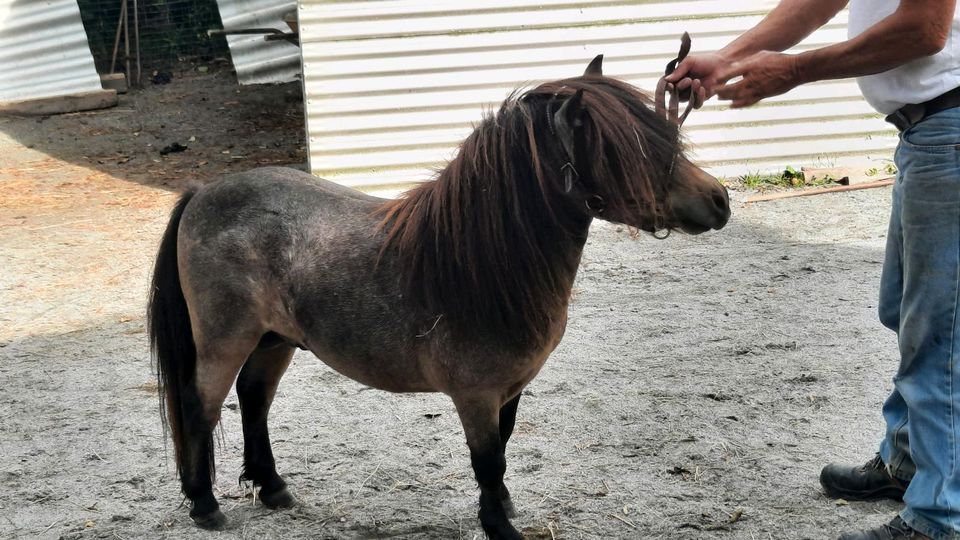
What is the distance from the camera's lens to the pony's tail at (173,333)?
362 centimetres

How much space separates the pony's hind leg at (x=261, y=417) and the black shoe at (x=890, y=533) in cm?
203

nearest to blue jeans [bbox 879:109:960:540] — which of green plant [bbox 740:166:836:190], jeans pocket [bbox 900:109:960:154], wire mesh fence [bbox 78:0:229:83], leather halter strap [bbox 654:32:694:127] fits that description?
jeans pocket [bbox 900:109:960:154]

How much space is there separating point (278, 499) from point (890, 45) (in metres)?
2.63

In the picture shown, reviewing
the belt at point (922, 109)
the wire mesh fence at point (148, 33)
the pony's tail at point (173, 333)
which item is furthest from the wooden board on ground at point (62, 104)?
the belt at point (922, 109)

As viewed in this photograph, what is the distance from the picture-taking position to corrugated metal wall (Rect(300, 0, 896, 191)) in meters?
7.94

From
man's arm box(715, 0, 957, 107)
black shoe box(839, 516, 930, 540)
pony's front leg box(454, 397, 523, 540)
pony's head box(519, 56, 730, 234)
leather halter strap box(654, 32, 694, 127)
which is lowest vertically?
black shoe box(839, 516, 930, 540)

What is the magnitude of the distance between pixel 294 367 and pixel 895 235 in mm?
3049

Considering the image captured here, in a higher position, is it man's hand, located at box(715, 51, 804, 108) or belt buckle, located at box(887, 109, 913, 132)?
man's hand, located at box(715, 51, 804, 108)

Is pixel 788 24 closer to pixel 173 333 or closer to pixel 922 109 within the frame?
pixel 922 109

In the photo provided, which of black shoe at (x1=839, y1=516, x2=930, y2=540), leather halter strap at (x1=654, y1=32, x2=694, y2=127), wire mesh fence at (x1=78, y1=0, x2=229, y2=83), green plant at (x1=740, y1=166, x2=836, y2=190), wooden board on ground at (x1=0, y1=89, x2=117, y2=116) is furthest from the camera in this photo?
wire mesh fence at (x1=78, y1=0, x2=229, y2=83)

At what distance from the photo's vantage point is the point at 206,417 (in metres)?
3.59

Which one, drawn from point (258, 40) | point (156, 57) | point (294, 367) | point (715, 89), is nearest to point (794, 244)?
point (294, 367)

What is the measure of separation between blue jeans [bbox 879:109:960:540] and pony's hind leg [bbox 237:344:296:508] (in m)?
2.18

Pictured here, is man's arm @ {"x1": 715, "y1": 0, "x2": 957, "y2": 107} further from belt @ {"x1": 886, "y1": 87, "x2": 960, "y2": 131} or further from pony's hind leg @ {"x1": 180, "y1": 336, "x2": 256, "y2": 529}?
pony's hind leg @ {"x1": 180, "y1": 336, "x2": 256, "y2": 529}
